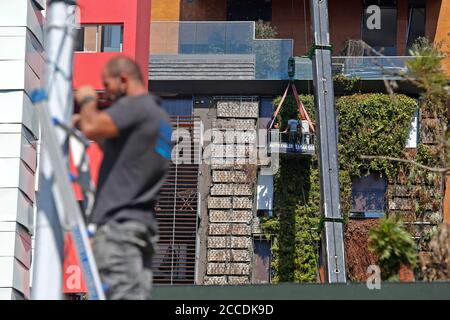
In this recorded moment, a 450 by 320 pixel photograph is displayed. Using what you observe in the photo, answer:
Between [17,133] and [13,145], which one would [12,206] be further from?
[17,133]

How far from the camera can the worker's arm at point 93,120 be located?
6625mm

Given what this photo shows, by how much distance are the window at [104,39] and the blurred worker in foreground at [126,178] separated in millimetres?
27828

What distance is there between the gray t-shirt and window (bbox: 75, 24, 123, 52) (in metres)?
27.9

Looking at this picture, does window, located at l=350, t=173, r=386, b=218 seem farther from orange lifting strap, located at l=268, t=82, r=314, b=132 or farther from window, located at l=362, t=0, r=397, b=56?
window, located at l=362, t=0, r=397, b=56

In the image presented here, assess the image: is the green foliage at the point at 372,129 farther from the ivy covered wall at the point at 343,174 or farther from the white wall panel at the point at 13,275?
the white wall panel at the point at 13,275

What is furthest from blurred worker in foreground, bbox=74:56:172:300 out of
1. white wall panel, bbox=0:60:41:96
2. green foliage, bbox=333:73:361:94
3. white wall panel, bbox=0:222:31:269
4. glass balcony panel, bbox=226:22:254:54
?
green foliage, bbox=333:73:361:94

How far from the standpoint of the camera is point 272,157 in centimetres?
3856

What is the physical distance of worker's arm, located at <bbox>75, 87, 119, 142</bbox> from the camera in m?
6.62

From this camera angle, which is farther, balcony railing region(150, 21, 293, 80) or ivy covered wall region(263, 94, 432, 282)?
ivy covered wall region(263, 94, 432, 282)

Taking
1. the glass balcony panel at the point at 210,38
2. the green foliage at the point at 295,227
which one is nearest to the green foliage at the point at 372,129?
the green foliage at the point at 295,227

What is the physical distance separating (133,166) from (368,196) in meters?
32.2

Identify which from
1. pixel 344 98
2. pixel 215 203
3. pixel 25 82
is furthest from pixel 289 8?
pixel 25 82

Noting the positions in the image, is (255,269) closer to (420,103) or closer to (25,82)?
(420,103)

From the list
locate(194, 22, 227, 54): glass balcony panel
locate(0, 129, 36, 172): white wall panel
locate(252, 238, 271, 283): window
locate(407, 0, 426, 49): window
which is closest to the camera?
locate(0, 129, 36, 172): white wall panel
